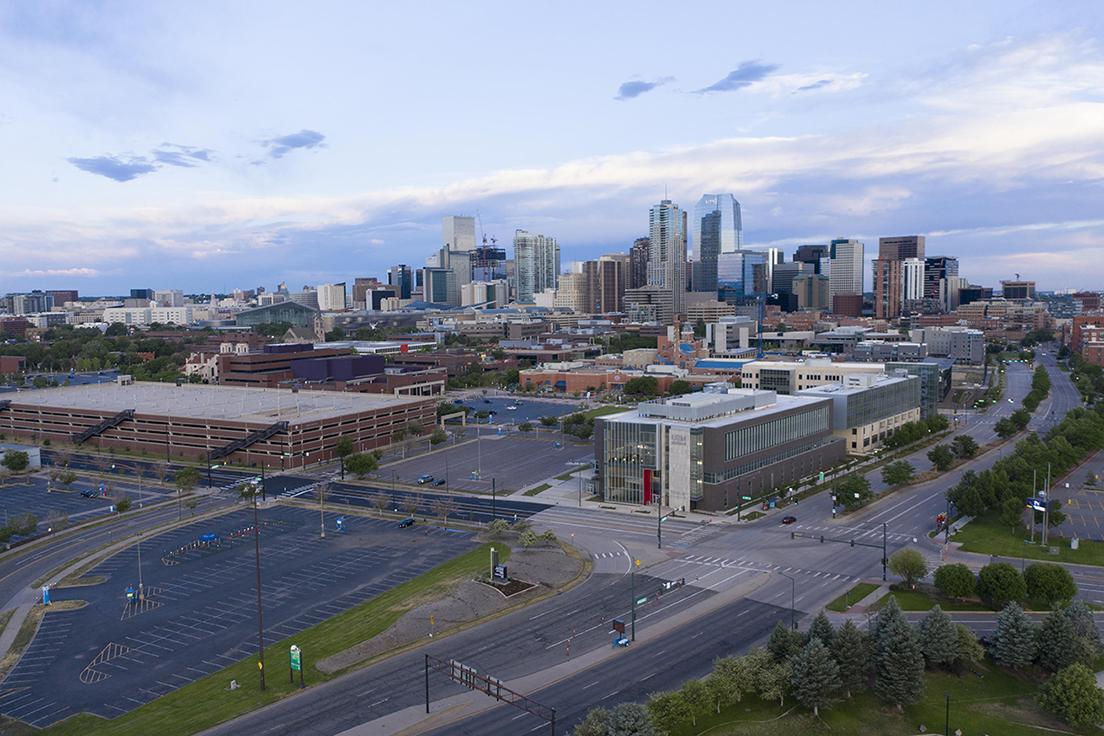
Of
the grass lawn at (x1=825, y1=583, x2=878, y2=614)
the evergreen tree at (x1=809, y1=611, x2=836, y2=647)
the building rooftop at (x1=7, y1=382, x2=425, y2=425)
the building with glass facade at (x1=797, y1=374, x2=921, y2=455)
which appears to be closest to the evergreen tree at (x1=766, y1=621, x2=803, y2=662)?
the evergreen tree at (x1=809, y1=611, x2=836, y2=647)

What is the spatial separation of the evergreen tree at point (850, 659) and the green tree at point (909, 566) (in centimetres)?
1322

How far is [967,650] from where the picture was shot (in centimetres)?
3928

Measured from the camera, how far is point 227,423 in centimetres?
9706

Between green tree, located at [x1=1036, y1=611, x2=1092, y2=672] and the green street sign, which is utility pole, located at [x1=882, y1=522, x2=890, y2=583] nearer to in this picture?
green tree, located at [x1=1036, y1=611, x2=1092, y2=672]

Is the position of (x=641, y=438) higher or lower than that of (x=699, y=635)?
higher

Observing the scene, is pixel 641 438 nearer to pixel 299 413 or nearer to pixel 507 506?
pixel 507 506

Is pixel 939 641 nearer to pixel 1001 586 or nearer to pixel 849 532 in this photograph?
pixel 1001 586

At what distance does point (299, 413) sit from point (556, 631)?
Answer: 215 feet

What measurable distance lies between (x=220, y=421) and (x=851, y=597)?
75.1 m

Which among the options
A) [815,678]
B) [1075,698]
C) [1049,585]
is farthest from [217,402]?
[1075,698]

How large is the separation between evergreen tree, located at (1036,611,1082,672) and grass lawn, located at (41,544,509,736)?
31649mm

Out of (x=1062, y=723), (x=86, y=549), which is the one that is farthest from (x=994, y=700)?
(x=86, y=549)

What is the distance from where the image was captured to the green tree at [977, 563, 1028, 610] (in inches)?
1791

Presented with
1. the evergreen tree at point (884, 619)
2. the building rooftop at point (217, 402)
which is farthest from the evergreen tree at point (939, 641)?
the building rooftop at point (217, 402)
